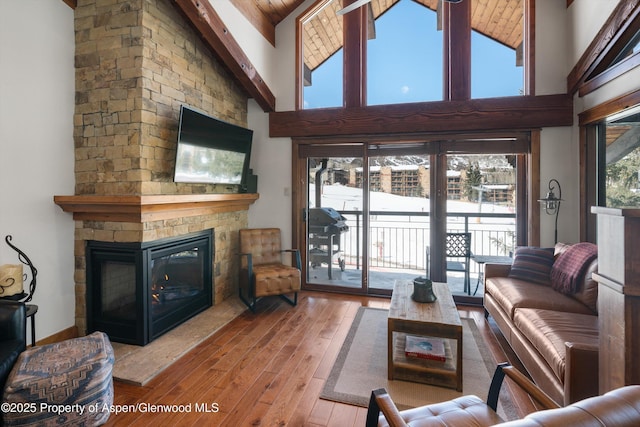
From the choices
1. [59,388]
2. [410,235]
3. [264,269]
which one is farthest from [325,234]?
[59,388]

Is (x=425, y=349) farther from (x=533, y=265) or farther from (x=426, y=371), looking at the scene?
(x=533, y=265)

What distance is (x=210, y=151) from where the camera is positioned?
3.53 meters

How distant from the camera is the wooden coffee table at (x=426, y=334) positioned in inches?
86.8

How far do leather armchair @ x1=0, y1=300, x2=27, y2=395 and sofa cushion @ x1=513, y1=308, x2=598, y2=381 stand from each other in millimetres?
3179

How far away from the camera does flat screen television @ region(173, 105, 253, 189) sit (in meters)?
3.11

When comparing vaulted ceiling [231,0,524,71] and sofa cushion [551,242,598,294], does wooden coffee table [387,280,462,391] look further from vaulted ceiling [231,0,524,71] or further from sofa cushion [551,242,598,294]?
vaulted ceiling [231,0,524,71]

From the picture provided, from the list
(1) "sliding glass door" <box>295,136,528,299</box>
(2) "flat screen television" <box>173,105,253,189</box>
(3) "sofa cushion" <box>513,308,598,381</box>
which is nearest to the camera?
(3) "sofa cushion" <box>513,308,598,381</box>

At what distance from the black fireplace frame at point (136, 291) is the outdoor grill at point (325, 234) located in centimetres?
189

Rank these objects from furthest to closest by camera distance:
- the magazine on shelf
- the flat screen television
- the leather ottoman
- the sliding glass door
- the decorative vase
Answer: the sliding glass door
the flat screen television
the decorative vase
the magazine on shelf
the leather ottoman

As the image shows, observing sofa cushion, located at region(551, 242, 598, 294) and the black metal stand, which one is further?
sofa cushion, located at region(551, 242, 598, 294)

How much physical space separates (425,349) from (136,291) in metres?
2.56

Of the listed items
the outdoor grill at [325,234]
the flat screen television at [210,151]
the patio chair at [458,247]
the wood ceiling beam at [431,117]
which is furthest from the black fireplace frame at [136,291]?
the patio chair at [458,247]

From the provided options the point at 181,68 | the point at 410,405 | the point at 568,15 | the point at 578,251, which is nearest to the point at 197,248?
the point at 181,68

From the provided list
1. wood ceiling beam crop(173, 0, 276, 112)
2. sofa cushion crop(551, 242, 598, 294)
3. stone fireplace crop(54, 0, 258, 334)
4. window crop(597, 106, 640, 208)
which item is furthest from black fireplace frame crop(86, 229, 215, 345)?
window crop(597, 106, 640, 208)
